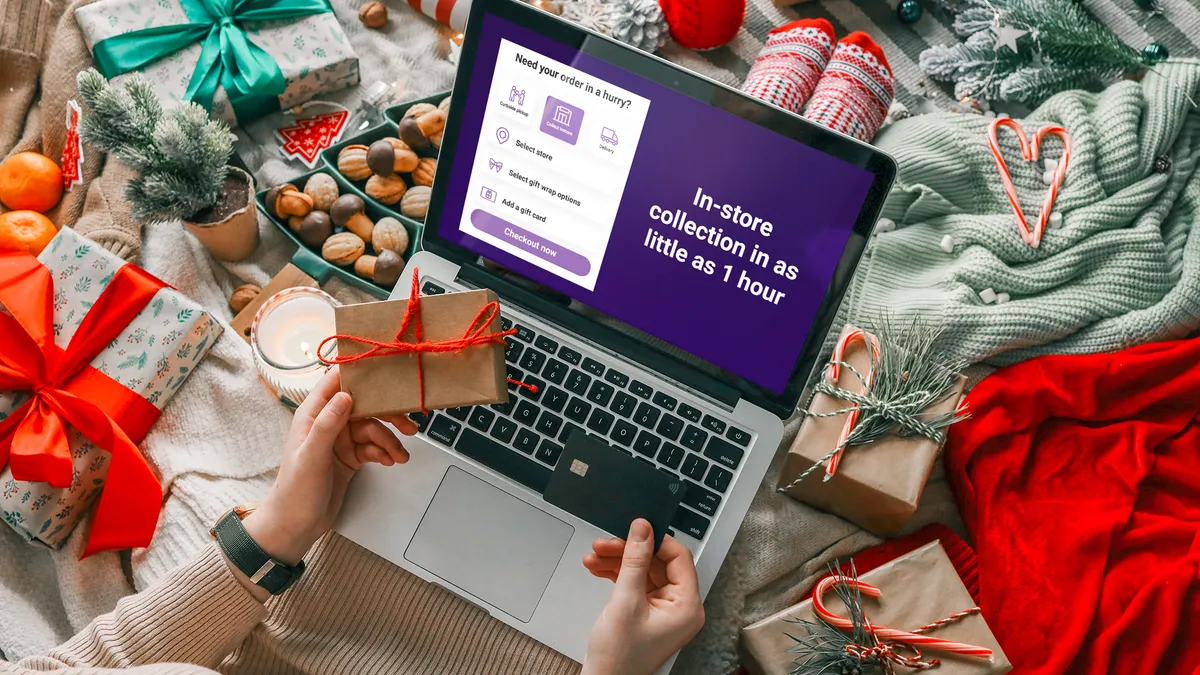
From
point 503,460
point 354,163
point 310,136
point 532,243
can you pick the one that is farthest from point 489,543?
point 310,136

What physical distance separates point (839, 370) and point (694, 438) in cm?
19

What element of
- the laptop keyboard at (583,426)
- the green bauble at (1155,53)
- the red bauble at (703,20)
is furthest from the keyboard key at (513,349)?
the green bauble at (1155,53)

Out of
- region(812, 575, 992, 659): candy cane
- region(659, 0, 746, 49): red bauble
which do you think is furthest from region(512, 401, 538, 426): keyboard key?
region(659, 0, 746, 49): red bauble

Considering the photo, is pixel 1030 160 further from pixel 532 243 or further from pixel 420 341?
pixel 420 341

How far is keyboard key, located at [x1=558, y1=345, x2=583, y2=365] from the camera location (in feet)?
2.80

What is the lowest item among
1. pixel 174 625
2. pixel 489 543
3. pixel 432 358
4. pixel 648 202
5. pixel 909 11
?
pixel 174 625

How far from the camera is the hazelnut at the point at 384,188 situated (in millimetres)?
1058

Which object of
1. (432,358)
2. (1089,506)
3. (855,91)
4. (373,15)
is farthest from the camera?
(373,15)

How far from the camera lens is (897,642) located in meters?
0.85

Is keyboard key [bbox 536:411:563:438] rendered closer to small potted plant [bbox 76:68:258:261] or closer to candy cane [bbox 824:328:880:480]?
candy cane [bbox 824:328:880:480]

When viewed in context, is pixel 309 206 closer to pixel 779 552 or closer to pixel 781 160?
pixel 781 160

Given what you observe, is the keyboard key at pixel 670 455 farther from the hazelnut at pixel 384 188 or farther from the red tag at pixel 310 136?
the red tag at pixel 310 136

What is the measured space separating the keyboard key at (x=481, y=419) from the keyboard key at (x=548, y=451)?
0.19 feet

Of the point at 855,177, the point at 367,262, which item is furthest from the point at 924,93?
the point at 367,262
